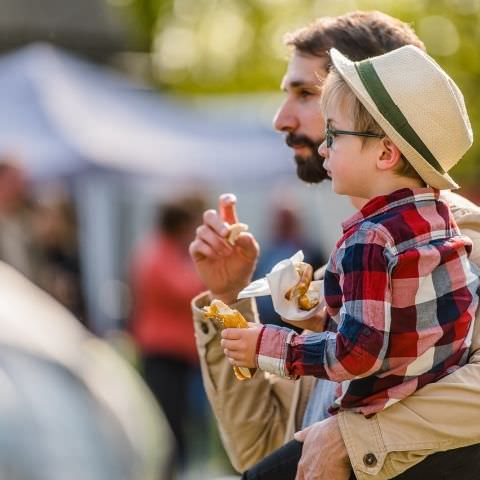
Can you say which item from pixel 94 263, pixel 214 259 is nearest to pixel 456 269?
pixel 214 259

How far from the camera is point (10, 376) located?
3549 mm

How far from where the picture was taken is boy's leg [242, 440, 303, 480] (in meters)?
2.84

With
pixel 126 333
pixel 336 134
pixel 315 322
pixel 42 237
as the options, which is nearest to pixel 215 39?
pixel 126 333

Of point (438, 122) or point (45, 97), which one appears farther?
point (45, 97)

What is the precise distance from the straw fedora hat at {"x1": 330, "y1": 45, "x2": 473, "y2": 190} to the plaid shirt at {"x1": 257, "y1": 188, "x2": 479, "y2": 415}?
8 centimetres

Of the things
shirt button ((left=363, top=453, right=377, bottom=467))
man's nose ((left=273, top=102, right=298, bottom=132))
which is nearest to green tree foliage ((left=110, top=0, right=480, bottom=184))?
man's nose ((left=273, top=102, right=298, bottom=132))

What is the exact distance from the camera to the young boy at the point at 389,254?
2.52m

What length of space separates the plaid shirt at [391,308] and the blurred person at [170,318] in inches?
256

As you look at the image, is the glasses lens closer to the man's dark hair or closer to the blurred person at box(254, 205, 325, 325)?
the man's dark hair

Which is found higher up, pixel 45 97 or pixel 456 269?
pixel 456 269

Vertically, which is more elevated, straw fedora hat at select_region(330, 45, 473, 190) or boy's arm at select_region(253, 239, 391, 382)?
straw fedora hat at select_region(330, 45, 473, 190)

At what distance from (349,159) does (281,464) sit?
71 centimetres

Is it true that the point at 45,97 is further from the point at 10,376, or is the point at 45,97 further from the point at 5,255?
the point at 10,376

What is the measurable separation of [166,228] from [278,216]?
232 cm
